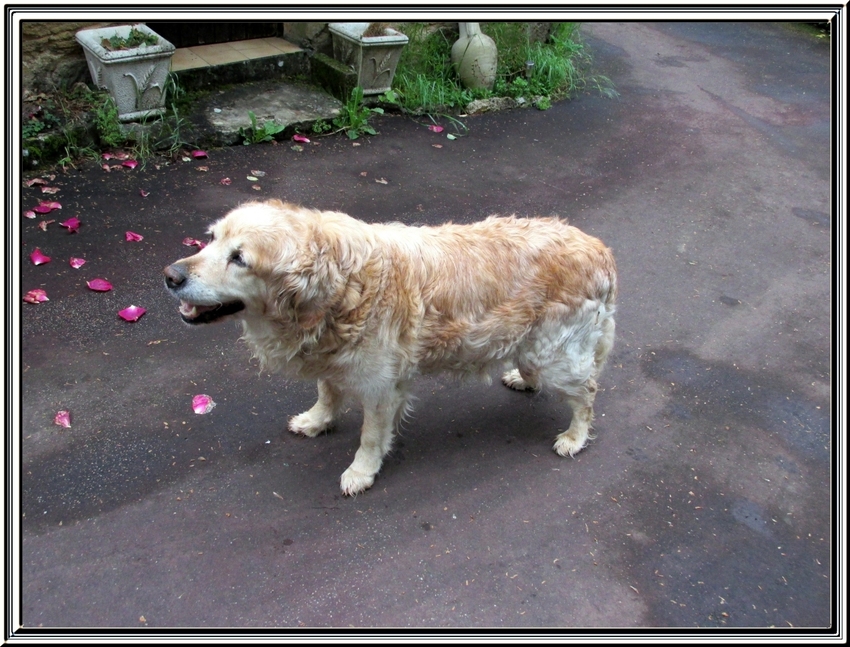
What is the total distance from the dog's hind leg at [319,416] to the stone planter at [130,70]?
13.9ft

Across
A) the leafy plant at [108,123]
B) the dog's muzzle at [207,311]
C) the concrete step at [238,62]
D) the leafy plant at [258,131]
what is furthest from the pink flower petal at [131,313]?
the concrete step at [238,62]

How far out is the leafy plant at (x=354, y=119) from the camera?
791 cm

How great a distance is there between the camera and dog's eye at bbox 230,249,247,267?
10.5ft

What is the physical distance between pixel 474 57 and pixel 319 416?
6102 millimetres

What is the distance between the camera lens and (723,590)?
12.1 ft

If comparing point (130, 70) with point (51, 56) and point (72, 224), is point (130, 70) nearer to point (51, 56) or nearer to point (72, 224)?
point (51, 56)

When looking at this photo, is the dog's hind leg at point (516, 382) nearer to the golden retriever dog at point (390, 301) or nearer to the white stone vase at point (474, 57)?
the golden retriever dog at point (390, 301)

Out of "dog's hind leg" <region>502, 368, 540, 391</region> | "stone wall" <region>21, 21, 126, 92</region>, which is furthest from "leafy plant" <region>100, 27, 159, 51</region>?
"dog's hind leg" <region>502, 368, 540, 391</region>

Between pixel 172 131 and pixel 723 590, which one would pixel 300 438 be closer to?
pixel 723 590

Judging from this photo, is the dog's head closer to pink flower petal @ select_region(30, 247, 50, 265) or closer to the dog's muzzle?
the dog's muzzle

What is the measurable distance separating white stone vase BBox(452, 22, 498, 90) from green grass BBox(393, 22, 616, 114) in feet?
0.42

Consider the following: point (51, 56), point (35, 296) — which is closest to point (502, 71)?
point (51, 56)

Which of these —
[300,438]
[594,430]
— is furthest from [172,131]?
[594,430]
